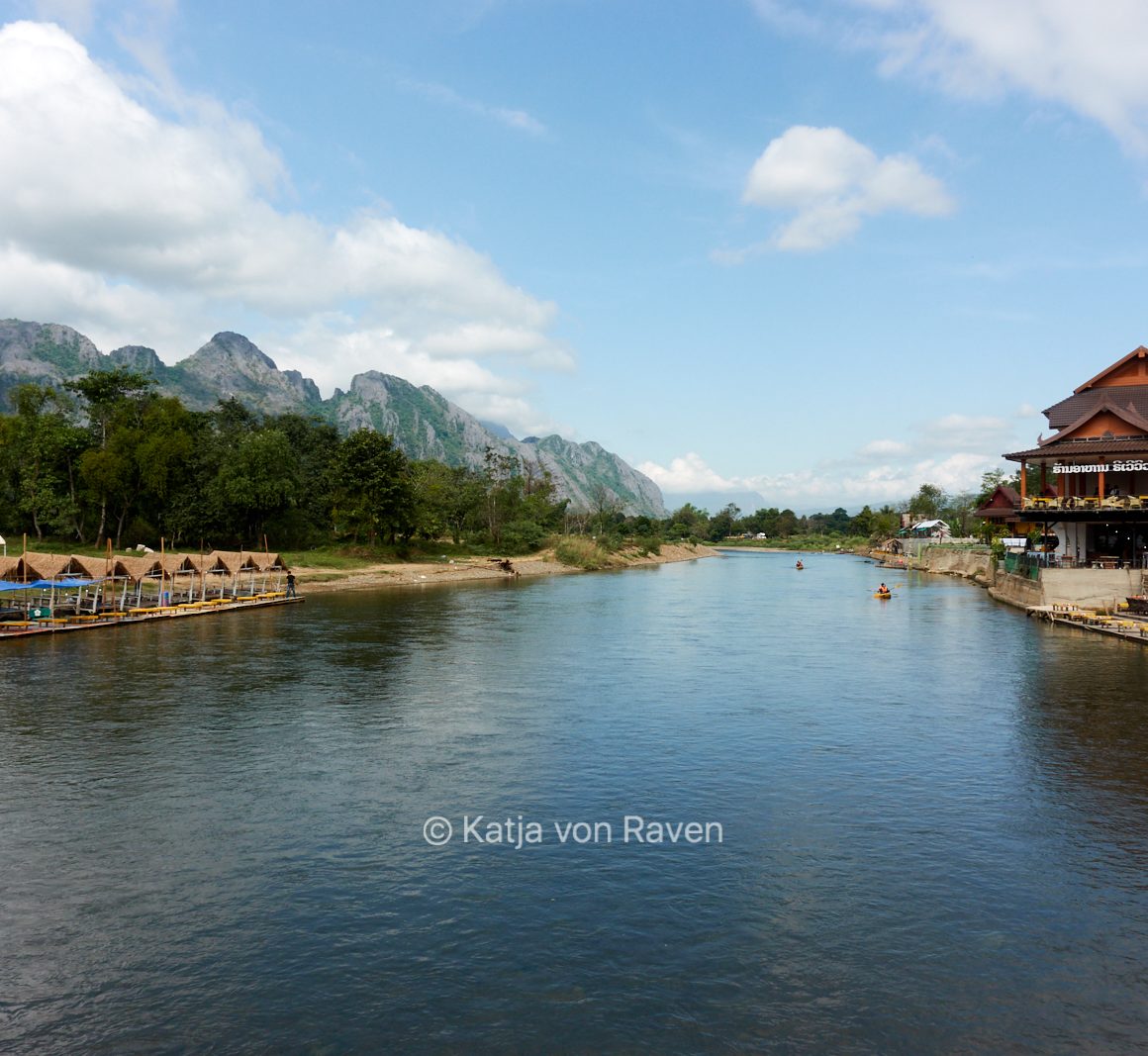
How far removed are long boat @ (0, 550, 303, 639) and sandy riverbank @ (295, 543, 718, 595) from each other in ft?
33.2

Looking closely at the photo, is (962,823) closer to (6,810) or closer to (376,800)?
(376,800)

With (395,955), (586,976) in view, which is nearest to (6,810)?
(395,955)

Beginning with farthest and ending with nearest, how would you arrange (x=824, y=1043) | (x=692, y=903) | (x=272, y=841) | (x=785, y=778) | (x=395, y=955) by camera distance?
(x=785, y=778), (x=272, y=841), (x=692, y=903), (x=395, y=955), (x=824, y=1043)

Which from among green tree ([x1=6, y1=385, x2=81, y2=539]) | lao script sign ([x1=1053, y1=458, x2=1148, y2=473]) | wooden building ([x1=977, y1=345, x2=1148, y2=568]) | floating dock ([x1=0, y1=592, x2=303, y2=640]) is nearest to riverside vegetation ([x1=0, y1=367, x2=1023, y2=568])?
green tree ([x1=6, y1=385, x2=81, y2=539])

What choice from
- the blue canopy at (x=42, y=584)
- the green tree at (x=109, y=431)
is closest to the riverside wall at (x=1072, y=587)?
the blue canopy at (x=42, y=584)

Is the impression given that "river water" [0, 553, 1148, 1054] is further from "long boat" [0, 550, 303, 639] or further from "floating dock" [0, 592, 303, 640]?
"long boat" [0, 550, 303, 639]

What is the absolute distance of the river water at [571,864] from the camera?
13.2 metres

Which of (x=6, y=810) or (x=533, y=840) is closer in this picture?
(x=533, y=840)

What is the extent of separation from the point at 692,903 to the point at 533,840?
15.2ft

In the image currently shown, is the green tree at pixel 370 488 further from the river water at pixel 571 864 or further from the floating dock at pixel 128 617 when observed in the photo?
the river water at pixel 571 864

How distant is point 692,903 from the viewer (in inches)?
660

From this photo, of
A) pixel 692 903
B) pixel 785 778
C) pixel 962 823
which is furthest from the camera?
pixel 785 778

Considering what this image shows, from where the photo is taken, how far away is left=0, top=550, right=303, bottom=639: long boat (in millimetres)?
52031

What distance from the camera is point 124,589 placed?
63406 millimetres
